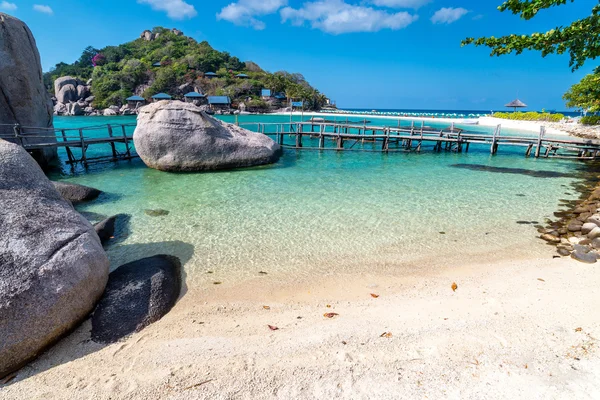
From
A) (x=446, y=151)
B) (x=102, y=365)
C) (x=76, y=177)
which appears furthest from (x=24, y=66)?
(x=446, y=151)

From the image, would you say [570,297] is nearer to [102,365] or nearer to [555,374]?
[555,374]

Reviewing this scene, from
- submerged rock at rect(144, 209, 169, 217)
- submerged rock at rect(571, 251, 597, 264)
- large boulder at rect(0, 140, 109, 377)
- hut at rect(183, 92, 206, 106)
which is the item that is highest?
hut at rect(183, 92, 206, 106)

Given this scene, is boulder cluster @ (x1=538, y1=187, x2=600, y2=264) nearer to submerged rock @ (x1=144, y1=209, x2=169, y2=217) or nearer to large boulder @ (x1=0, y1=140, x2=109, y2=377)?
large boulder @ (x1=0, y1=140, x2=109, y2=377)

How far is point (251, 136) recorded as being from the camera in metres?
16.3

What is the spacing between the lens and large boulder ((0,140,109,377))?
11.1ft

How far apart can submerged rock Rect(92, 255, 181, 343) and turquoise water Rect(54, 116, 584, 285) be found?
476 mm

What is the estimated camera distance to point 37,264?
374 centimetres

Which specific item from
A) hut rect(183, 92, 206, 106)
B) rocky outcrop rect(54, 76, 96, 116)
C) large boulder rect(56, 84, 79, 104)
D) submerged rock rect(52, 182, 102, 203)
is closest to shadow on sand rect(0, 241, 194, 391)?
submerged rock rect(52, 182, 102, 203)

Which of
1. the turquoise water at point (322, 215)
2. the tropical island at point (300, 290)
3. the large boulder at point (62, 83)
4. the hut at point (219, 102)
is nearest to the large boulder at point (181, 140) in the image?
the turquoise water at point (322, 215)

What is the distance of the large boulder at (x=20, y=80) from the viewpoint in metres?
13.4

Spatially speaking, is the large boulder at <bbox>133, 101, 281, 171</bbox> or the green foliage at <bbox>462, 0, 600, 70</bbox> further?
the large boulder at <bbox>133, 101, 281, 171</bbox>

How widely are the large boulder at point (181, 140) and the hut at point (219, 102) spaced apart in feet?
172

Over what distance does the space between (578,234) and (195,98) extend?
229 feet

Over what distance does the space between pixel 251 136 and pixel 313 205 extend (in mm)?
7941
